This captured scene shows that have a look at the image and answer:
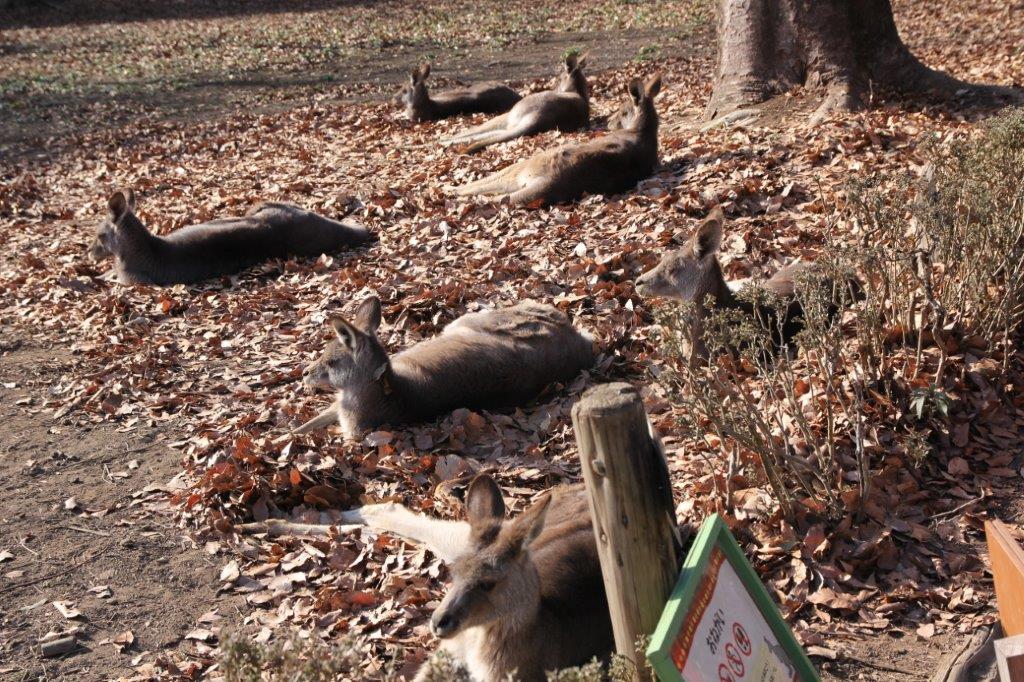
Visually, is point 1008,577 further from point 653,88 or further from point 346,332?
point 653,88

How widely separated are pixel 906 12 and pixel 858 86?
1126cm

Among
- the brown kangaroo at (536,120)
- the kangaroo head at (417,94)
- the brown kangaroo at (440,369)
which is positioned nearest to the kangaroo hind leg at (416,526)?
the brown kangaroo at (440,369)

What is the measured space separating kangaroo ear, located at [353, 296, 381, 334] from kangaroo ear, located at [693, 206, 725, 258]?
2.25m

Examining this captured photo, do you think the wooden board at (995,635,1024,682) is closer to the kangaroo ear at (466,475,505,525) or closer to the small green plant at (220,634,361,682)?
the kangaroo ear at (466,475,505,525)

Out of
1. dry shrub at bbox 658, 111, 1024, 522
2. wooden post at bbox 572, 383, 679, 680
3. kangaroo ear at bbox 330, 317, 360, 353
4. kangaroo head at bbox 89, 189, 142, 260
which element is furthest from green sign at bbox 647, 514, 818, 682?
kangaroo head at bbox 89, 189, 142, 260

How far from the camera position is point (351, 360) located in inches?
274

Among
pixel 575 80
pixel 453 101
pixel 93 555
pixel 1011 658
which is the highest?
pixel 575 80

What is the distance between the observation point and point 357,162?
13.5m

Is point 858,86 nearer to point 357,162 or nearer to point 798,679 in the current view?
point 357,162

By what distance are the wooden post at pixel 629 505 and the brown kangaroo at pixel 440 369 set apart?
3560mm

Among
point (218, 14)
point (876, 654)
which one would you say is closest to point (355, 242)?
point (876, 654)

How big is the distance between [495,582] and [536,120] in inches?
401

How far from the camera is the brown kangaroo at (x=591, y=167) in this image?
33.1ft

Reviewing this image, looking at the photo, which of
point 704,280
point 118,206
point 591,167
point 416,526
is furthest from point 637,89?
point 416,526
